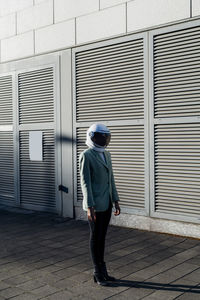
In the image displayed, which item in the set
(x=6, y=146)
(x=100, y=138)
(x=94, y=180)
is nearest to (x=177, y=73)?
(x=100, y=138)

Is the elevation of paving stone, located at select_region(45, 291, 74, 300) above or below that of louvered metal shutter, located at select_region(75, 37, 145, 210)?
below

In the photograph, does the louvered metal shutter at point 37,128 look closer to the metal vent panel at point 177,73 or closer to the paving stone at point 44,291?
the metal vent panel at point 177,73

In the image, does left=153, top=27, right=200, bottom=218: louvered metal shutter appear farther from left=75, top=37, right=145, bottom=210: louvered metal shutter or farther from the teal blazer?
the teal blazer

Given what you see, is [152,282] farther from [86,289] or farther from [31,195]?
[31,195]

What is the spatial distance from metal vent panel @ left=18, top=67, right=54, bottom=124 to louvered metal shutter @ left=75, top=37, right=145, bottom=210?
3.11ft

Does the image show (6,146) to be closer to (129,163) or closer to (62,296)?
(129,163)

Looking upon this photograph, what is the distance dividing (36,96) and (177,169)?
383 centimetres

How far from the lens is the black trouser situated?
4.67 m

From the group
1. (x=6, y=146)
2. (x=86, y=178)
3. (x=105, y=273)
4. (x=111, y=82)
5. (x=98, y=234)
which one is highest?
(x=111, y=82)

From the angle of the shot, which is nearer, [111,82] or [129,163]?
[129,163]

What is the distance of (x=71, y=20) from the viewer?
27.7 feet

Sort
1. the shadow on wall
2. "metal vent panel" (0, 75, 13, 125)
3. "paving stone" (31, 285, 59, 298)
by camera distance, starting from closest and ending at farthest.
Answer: "paving stone" (31, 285, 59, 298)
the shadow on wall
"metal vent panel" (0, 75, 13, 125)

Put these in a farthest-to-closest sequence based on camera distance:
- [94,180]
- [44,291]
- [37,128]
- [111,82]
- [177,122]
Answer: [37,128]
[111,82]
[177,122]
[94,180]
[44,291]

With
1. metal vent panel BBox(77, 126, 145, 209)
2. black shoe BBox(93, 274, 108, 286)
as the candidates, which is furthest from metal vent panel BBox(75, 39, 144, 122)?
black shoe BBox(93, 274, 108, 286)
